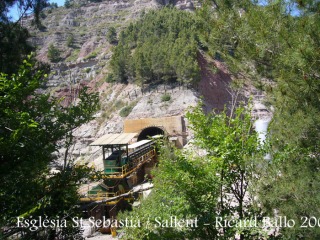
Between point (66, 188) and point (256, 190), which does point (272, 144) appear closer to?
point (256, 190)

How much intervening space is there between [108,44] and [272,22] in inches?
2373

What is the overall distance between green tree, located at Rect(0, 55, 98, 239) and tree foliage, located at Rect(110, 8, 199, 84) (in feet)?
94.4

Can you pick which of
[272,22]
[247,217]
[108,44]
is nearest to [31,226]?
[247,217]

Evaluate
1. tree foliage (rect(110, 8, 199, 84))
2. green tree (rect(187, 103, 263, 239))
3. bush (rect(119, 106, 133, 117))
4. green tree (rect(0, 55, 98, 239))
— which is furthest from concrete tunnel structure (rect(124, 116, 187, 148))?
green tree (rect(0, 55, 98, 239))

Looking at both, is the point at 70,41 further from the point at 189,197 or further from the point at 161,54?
the point at 189,197

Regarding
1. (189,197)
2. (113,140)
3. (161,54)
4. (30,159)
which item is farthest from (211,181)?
(161,54)

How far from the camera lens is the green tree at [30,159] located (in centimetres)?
366

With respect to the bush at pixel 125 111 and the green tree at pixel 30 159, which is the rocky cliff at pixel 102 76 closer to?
the bush at pixel 125 111

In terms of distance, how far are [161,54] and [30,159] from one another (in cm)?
3315

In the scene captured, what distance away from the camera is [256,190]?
5.30m

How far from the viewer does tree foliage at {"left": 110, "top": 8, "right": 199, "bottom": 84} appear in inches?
1327

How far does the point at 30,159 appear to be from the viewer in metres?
3.96

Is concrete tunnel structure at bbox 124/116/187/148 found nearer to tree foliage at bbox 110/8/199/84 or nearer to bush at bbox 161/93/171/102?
bush at bbox 161/93/171/102

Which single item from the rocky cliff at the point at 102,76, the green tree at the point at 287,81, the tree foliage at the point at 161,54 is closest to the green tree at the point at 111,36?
the rocky cliff at the point at 102,76
